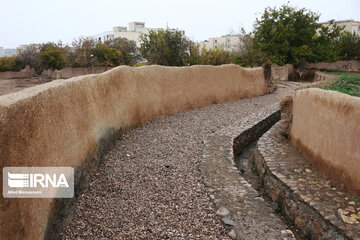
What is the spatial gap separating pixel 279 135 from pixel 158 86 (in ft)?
11.5

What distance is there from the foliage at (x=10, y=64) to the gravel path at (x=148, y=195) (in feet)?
93.6

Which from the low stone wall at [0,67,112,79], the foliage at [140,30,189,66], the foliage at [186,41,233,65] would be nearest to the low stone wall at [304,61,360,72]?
the foliage at [186,41,233,65]

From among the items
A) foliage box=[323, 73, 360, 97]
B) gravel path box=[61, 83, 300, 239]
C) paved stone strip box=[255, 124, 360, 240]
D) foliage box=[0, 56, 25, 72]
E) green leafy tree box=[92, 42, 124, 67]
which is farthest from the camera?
foliage box=[0, 56, 25, 72]

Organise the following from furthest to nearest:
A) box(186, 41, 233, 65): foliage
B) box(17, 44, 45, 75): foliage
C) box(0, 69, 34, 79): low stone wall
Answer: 1. box(17, 44, 45, 75): foliage
2. box(0, 69, 34, 79): low stone wall
3. box(186, 41, 233, 65): foliage

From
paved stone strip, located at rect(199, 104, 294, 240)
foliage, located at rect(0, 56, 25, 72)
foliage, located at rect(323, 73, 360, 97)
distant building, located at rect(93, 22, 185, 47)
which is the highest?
distant building, located at rect(93, 22, 185, 47)

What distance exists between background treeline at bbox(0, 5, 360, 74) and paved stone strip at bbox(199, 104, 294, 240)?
39.6 ft

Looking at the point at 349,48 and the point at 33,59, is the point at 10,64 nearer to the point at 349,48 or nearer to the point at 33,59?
the point at 33,59

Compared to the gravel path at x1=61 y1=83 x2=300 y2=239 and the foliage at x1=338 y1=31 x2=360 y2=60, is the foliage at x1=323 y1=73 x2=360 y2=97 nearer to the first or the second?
the gravel path at x1=61 y1=83 x2=300 y2=239

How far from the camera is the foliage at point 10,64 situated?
29141 mm

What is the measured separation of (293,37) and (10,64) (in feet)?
90.2

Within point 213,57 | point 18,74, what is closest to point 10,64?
point 18,74

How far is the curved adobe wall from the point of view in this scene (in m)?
3.71

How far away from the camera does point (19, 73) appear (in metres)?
28.9

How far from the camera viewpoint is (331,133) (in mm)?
4250
